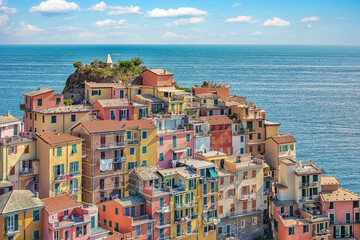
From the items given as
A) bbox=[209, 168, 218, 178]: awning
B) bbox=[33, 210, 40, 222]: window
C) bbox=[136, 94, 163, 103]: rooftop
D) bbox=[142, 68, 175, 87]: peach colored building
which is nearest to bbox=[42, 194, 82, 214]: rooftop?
bbox=[33, 210, 40, 222]: window

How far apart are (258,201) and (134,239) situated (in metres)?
15.9

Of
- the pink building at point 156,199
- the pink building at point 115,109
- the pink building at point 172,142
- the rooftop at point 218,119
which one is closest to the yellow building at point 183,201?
the pink building at point 156,199

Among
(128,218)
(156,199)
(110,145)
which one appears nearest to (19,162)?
(110,145)

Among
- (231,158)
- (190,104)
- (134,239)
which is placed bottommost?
(134,239)

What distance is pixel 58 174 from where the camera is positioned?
55.4 m

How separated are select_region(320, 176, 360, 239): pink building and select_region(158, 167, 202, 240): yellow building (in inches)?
532

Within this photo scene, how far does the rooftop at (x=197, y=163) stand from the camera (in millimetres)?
60956

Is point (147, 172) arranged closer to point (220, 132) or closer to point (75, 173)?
point (75, 173)

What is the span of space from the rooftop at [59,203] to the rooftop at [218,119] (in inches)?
806

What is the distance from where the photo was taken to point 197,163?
6234 centimetres

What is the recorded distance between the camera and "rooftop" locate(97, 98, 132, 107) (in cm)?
6396

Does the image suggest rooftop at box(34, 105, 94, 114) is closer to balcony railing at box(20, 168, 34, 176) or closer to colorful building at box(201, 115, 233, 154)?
balcony railing at box(20, 168, 34, 176)

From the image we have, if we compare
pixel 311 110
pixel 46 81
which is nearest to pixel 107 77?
pixel 311 110

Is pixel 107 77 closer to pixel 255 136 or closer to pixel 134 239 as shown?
pixel 255 136
